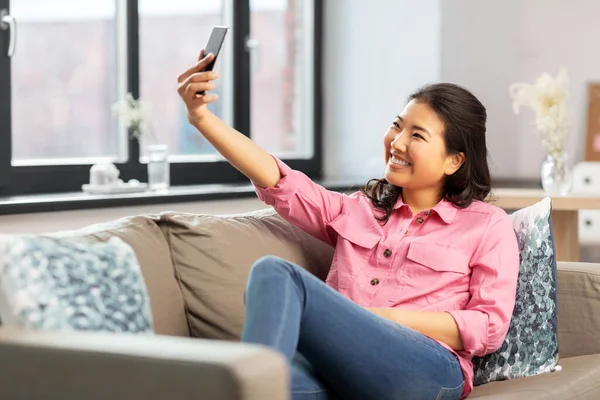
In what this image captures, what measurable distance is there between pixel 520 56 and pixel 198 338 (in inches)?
103

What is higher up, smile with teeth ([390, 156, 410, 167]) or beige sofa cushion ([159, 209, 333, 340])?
smile with teeth ([390, 156, 410, 167])

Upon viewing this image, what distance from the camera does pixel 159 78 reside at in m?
3.75

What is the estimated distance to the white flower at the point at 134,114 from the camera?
135 inches

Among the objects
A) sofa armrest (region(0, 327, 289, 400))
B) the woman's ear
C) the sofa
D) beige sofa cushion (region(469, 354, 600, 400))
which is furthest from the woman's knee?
the woman's ear

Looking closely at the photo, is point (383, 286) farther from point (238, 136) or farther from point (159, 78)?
point (159, 78)

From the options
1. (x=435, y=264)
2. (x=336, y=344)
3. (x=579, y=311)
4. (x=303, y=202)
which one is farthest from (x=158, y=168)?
(x=336, y=344)

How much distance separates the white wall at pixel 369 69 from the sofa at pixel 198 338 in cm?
179

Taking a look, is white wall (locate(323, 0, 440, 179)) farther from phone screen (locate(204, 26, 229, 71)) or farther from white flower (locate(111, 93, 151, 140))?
phone screen (locate(204, 26, 229, 71))

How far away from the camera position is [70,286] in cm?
174

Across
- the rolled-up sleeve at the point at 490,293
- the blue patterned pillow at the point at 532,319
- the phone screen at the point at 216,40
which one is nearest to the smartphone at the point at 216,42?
the phone screen at the point at 216,40

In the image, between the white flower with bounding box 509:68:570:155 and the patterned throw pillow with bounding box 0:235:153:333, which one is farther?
the white flower with bounding box 509:68:570:155

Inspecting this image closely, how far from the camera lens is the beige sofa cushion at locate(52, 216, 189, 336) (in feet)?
6.72

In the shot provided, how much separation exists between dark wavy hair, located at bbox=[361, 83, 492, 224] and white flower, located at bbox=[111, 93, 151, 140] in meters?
1.24

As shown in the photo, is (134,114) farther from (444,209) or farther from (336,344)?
(336,344)
